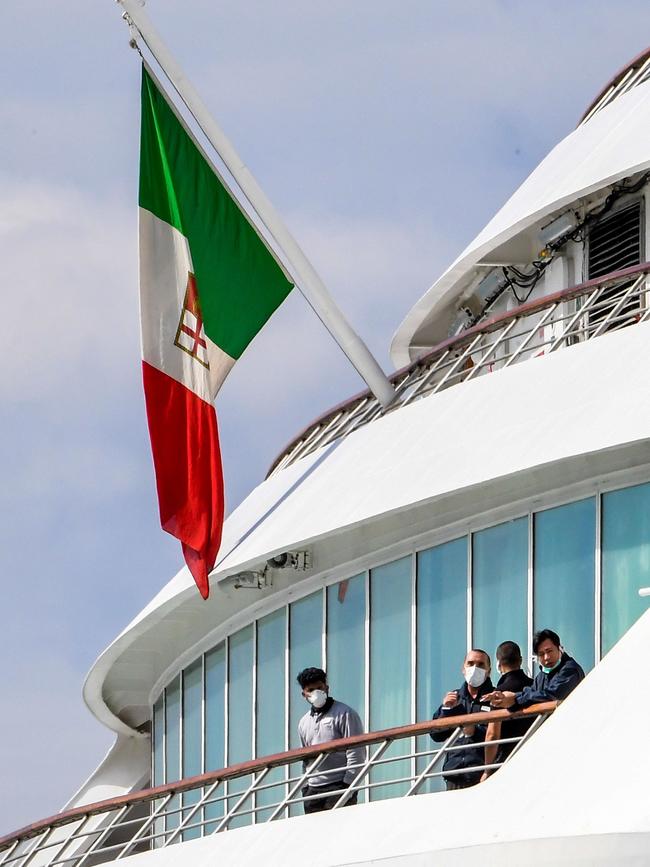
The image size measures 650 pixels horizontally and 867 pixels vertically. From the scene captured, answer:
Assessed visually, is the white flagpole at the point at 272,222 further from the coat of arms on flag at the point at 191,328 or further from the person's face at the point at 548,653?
the person's face at the point at 548,653

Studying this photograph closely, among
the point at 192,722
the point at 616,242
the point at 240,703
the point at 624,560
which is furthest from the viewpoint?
the point at 616,242

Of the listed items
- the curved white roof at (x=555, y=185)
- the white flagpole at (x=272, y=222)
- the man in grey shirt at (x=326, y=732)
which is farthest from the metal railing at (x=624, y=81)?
the man in grey shirt at (x=326, y=732)

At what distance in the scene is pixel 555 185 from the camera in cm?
1894

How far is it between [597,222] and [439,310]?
8.73 ft

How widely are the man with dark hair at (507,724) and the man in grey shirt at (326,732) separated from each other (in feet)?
5.13

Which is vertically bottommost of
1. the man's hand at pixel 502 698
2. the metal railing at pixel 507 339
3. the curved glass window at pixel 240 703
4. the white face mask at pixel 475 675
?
the man's hand at pixel 502 698

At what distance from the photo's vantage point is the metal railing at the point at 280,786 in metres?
11.3

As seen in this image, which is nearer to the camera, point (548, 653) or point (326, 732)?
point (548, 653)

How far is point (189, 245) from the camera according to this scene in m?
16.2

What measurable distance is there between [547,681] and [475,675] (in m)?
0.59

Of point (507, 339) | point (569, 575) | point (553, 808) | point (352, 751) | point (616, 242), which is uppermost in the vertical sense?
point (616, 242)

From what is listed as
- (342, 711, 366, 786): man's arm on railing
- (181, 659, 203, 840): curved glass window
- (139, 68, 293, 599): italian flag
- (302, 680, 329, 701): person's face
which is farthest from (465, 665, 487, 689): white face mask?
(181, 659, 203, 840): curved glass window

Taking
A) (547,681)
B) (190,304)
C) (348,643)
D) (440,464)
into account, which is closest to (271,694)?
(348,643)

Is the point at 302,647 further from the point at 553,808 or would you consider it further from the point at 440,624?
the point at 553,808
